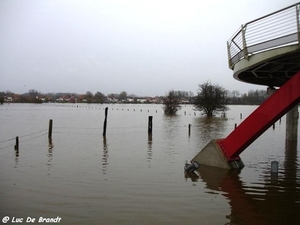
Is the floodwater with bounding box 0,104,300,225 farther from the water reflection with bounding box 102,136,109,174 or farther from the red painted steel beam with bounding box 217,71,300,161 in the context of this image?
the red painted steel beam with bounding box 217,71,300,161

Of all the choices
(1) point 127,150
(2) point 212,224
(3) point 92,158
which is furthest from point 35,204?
(1) point 127,150

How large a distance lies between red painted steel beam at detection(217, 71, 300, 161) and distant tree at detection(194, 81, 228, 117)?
138 feet

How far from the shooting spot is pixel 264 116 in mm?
9133

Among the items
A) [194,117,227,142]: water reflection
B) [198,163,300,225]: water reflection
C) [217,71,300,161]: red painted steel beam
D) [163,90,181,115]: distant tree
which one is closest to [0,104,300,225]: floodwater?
[198,163,300,225]: water reflection

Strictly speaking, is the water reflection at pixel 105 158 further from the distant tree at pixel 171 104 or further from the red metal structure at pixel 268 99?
the distant tree at pixel 171 104

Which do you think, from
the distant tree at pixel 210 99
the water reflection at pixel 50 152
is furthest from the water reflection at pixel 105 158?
the distant tree at pixel 210 99

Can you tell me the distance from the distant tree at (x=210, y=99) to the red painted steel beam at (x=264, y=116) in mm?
42012

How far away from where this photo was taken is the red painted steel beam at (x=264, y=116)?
8406mm

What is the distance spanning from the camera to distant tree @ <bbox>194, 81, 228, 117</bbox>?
51.6m

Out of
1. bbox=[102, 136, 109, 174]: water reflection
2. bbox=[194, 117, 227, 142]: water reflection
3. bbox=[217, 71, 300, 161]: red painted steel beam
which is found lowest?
bbox=[102, 136, 109, 174]: water reflection

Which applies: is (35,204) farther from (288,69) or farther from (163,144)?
(163,144)

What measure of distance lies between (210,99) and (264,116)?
4329cm

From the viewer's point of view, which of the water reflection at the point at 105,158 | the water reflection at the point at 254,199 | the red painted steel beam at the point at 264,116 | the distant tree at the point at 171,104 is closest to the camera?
the water reflection at the point at 254,199

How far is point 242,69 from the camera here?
9.83 m
